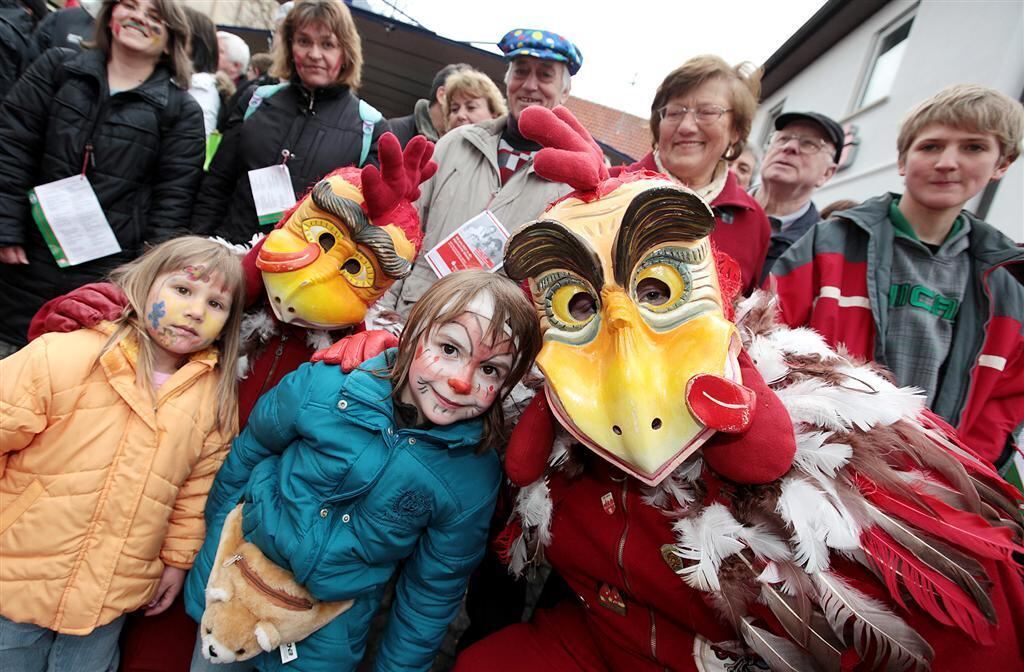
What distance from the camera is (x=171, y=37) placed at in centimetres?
240

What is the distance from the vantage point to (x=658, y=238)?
1.18 meters

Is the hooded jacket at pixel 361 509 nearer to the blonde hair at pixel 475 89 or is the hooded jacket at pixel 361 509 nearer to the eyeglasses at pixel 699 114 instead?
the eyeglasses at pixel 699 114

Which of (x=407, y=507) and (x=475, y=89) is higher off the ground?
(x=475, y=89)

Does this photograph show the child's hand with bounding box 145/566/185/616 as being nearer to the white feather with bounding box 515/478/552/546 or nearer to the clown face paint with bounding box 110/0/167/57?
the white feather with bounding box 515/478/552/546

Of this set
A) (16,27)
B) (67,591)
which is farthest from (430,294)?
(16,27)

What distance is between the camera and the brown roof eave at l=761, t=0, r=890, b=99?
311 inches

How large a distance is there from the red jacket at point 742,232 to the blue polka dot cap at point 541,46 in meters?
0.76

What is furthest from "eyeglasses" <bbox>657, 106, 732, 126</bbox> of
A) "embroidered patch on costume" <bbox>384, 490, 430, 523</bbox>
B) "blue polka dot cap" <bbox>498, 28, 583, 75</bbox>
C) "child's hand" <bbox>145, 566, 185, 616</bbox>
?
"child's hand" <bbox>145, 566, 185, 616</bbox>

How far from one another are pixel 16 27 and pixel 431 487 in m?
3.22

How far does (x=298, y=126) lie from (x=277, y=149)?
0.14 metres

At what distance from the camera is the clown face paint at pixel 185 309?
165cm

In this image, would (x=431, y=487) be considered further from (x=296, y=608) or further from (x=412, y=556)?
(x=296, y=608)

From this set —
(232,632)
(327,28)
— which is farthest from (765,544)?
(327,28)

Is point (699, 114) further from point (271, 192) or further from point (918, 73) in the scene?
point (918, 73)
